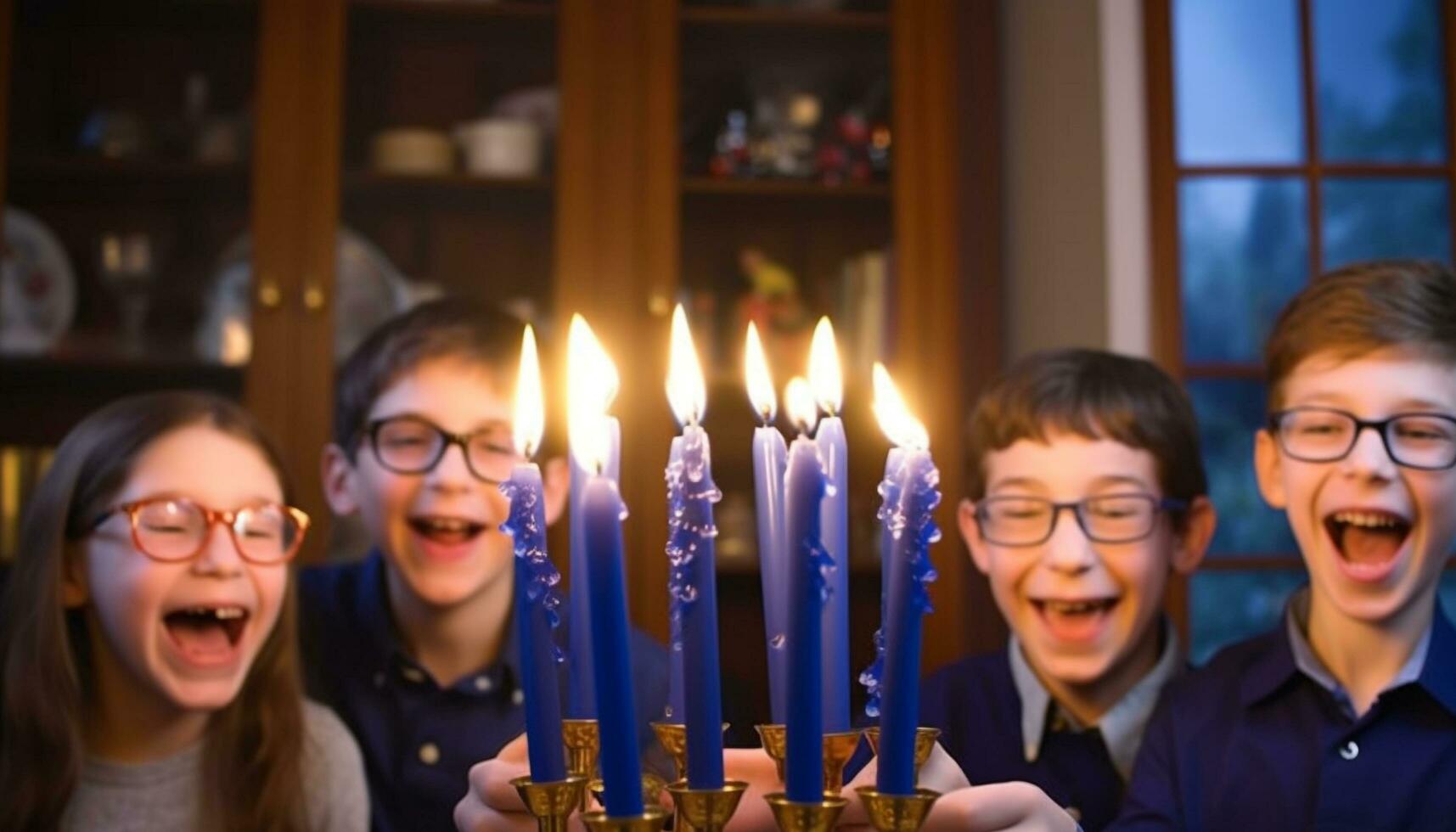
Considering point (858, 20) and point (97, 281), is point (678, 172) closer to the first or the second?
point (858, 20)

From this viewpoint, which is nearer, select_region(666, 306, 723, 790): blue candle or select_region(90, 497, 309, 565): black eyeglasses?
select_region(666, 306, 723, 790): blue candle

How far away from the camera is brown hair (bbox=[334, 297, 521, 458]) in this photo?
1.65m

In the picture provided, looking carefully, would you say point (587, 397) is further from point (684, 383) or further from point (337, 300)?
point (337, 300)

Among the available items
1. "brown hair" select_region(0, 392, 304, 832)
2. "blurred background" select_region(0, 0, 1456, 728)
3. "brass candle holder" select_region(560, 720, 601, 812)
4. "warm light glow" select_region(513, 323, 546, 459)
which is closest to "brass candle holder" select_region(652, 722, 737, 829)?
"brass candle holder" select_region(560, 720, 601, 812)

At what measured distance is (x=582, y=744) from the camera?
70 centimetres

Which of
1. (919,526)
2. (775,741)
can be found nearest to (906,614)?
(919,526)

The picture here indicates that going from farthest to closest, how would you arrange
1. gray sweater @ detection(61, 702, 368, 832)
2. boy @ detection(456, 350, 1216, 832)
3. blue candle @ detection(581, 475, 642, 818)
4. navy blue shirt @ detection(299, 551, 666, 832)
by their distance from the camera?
navy blue shirt @ detection(299, 551, 666, 832), boy @ detection(456, 350, 1216, 832), gray sweater @ detection(61, 702, 368, 832), blue candle @ detection(581, 475, 642, 818)

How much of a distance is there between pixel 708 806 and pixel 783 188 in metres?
2.11

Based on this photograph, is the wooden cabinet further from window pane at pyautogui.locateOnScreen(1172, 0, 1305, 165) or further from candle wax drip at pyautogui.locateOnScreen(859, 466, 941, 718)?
candle wax drip at pyautogui.locateOnScreen(859, 466, 941, 718)

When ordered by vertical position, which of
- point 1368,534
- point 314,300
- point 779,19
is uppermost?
point 779,19

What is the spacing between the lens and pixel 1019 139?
2.56 m

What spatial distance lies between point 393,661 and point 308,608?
156 millimetres

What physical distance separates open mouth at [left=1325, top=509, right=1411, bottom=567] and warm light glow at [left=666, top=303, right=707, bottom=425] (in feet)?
2.76

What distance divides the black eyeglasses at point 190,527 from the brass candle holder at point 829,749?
0.80 metres
